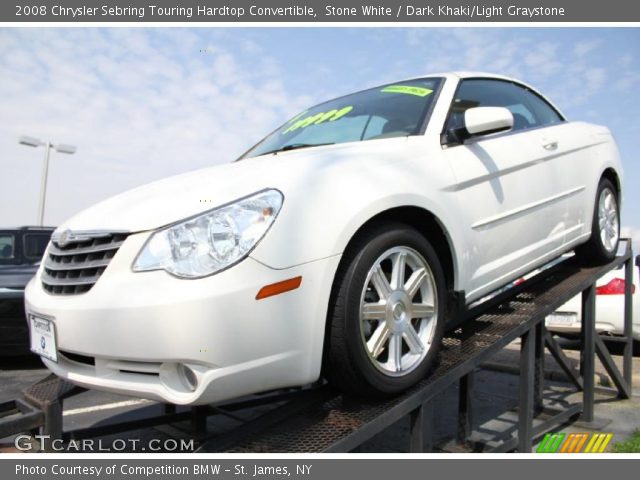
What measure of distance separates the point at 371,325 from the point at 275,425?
578 millimetres

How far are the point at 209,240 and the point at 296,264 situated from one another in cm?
31

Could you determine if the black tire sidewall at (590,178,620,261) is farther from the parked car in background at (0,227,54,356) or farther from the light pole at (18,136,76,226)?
the light pole at (18,136,76,226)

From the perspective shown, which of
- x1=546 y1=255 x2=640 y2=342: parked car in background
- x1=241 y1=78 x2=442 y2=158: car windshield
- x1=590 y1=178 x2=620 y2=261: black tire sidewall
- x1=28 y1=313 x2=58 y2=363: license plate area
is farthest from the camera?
x1=546 y1=255 x2=640 y2=342: parked car in background

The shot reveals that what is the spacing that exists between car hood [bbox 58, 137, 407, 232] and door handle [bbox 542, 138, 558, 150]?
4.55 feet

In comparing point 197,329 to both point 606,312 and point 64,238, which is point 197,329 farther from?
point 606,312

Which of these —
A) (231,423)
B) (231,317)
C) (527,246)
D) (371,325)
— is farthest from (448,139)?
(231,423)

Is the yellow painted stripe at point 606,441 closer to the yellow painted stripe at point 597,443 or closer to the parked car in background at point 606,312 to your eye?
the yellow painted stripe at point 597,443

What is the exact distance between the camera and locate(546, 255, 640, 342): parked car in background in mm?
5723

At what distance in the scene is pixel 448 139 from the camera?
2645 millimetres

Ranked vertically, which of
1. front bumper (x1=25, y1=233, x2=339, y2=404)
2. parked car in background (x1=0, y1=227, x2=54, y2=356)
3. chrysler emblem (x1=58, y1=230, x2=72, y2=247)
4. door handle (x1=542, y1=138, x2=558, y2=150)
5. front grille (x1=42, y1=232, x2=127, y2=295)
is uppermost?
door handle (x1=542, y1=138, x2=558, y2=150)

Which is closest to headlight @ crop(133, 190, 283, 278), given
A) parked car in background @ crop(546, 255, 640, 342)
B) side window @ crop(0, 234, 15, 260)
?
side window @ crop(0, 234, 15, 260)

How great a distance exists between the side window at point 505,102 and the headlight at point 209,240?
1.38m

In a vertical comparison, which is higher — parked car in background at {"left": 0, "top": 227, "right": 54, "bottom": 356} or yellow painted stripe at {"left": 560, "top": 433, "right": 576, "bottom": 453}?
parked car in background at {"left": 0, "top": 227, "right": 54, "bottom": 356}

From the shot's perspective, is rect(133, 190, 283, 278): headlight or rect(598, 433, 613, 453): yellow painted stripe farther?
rect(598, 433, 613, 453): yellow painted stripe
